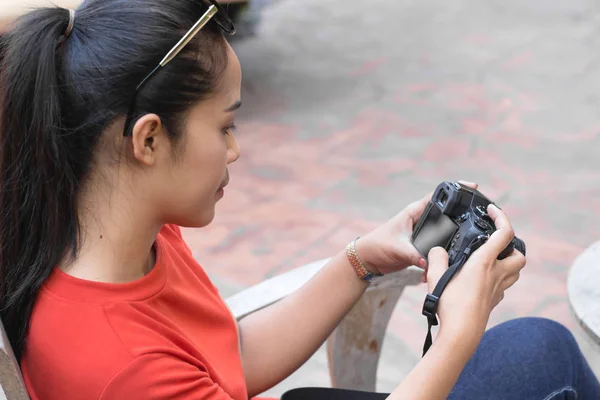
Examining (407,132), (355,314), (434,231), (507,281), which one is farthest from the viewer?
(407,132)

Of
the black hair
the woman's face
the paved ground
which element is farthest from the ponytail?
the paved ground

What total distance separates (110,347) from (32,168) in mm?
238

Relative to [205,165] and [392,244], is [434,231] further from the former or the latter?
[205,165]

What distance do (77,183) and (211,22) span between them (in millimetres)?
263

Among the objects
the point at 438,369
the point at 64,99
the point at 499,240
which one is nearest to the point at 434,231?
the point at 499,240

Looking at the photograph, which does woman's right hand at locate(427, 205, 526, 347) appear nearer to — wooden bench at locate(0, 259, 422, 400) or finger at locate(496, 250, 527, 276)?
finger at locate(496, 250, 527, 276)

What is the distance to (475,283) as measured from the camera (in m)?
1.07

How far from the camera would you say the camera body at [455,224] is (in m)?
1.13

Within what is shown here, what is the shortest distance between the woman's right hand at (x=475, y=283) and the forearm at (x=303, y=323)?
249 mm

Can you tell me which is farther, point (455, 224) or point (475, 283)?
point (455, 224)

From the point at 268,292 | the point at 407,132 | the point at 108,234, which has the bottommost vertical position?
the point at 407,132

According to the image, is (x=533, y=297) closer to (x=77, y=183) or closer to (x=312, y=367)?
(x=312, y=367)

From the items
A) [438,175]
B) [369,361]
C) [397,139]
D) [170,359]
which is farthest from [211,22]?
[397,139]

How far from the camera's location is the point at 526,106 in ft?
13.6
